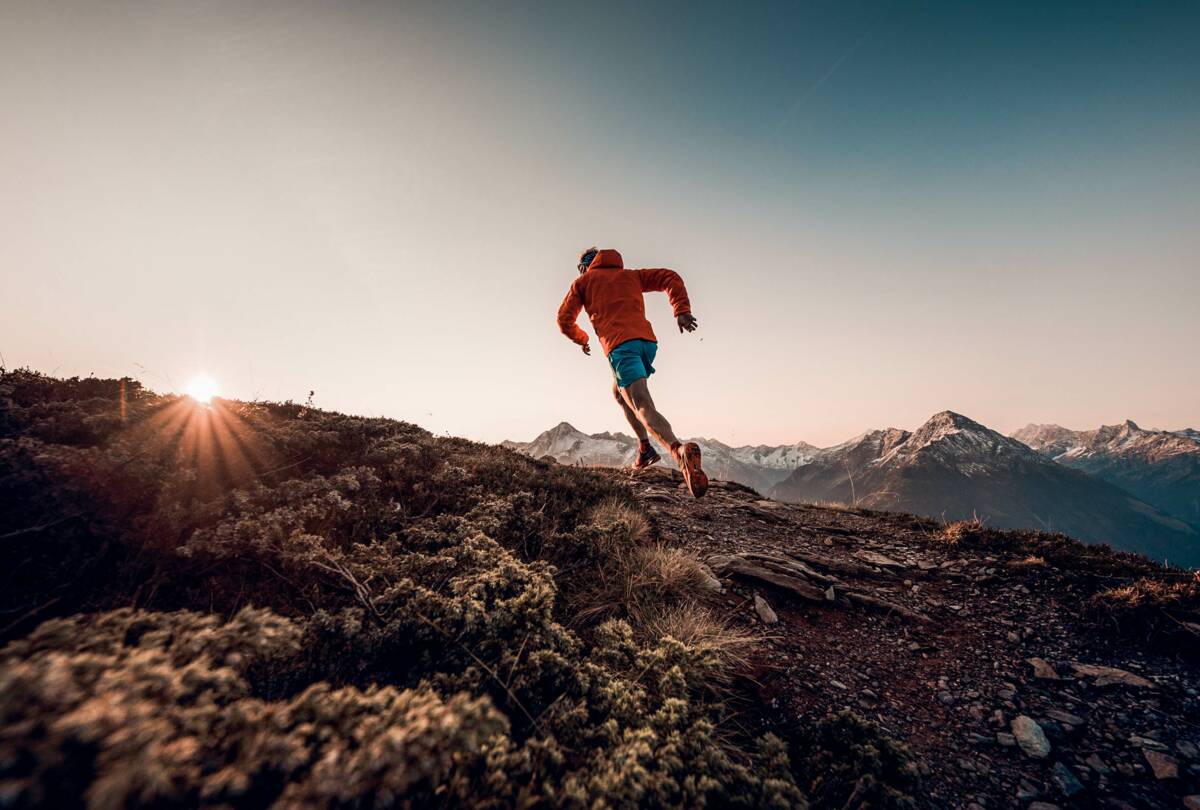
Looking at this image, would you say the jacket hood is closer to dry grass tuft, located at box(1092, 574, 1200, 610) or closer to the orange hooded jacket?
the orange hooded jacket

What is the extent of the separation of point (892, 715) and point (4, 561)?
5.59 m

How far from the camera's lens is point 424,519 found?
4121 millimetres

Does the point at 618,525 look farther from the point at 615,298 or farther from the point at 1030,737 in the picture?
the point at 615,298

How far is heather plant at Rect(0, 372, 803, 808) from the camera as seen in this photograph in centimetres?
121

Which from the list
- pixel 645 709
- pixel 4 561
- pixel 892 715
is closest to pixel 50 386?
pixel 4 561

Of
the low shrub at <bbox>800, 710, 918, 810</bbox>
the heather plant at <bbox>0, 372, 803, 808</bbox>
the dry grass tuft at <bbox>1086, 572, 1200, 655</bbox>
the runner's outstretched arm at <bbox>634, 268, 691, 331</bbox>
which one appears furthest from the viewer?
the runner's outstretched arm at <bbox>634, 268, 691, 331</bbox>

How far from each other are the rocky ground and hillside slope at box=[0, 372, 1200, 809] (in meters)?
0.02

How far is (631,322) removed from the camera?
731 cm

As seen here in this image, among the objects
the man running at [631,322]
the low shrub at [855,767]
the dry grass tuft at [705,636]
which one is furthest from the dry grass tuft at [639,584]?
the man running at [631,322]

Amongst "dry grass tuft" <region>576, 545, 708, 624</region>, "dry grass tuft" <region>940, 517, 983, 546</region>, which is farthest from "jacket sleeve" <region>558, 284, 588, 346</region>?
"dry grass tuft" <region>940, 517, 983, 546</region>

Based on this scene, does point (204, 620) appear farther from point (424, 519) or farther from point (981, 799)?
point (981, 799)

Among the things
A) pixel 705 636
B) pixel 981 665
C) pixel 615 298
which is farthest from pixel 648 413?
pixel 981 665

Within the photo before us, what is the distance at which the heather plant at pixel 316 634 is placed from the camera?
1.21 m

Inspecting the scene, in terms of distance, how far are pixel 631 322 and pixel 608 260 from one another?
5.06 feet
